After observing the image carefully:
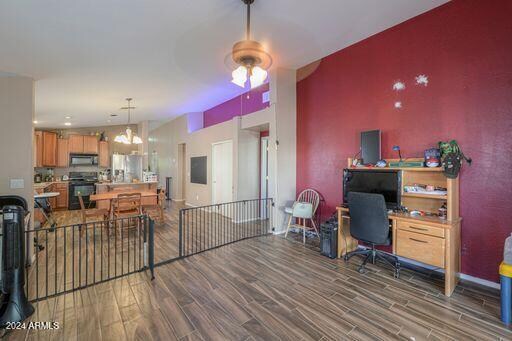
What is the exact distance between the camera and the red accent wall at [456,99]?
2.55 m

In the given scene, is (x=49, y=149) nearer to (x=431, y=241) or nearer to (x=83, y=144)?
(x=83, y=144)

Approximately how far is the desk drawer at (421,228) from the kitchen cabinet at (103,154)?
9.29m

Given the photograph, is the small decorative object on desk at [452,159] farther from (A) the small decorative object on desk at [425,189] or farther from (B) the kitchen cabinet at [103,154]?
(B) the kitchen cabinet at [103,154]

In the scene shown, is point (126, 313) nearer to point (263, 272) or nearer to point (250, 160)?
point (263, 272)

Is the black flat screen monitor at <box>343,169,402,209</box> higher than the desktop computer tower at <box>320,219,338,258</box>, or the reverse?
the black flat screen monitor at <box>343,169,402,209</box>

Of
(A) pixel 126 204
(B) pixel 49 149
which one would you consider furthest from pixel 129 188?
(B) pixel 49 149

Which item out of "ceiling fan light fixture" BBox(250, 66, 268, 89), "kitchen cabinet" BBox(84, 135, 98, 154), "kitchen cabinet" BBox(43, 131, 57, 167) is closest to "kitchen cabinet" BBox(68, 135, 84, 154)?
"kitchen cabinet" BBox(84, 135, 98, 154)

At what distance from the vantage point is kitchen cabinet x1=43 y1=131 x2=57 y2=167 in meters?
7.42

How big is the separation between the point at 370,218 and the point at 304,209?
1408mm

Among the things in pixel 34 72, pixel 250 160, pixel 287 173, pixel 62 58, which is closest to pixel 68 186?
pixel 34 72

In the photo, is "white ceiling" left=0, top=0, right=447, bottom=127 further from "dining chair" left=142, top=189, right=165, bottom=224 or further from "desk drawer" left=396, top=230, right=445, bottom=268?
"desk drawer" left=396, top=230, right=445, bottom=268

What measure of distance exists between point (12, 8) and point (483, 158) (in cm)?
530

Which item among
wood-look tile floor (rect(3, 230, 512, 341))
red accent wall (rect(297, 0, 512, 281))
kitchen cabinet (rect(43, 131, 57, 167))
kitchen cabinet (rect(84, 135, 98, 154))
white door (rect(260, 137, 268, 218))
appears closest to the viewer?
wood-look tile floor (rect(3, 230, 512, 341))

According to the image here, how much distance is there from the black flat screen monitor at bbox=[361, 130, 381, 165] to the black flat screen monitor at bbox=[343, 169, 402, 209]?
0.75ft
